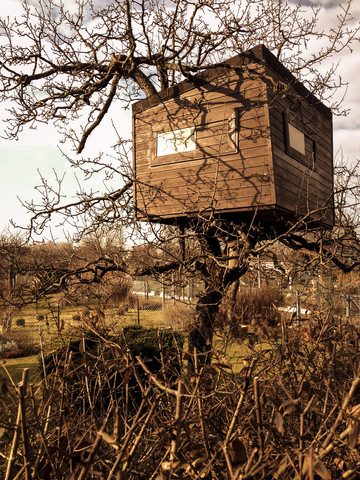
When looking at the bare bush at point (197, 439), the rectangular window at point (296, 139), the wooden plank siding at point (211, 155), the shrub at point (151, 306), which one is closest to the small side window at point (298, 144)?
the rectangular window at point (296, 139)

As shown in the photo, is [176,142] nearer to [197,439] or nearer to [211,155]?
[211,155]

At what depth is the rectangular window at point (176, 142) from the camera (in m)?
5.94

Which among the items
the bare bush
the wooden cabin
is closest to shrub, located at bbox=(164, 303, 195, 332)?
the wooden cabin

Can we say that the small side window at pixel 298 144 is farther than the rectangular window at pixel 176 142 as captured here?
No

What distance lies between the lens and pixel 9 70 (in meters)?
6.37

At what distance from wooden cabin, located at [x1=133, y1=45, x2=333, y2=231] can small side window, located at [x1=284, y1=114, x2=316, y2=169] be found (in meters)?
0.02

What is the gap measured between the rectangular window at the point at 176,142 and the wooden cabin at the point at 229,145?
2 centimetres

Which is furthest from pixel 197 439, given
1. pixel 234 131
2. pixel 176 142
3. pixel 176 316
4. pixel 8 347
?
pixel 176 316

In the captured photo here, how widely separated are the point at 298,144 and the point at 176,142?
81.1 inches

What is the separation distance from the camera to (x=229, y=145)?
5.59 meters

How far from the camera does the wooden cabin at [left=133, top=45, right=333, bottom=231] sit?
5332 millimetres

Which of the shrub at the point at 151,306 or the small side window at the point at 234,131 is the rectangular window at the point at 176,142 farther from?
the shrub at the point at 151,306

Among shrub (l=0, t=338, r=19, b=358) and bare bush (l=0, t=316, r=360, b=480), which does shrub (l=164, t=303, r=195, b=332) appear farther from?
bare bush (l=0, t=316, r=360, b=480)

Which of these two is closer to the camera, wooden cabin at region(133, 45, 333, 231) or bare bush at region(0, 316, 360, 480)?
bare bush at region(0, 316, 360, 480)
